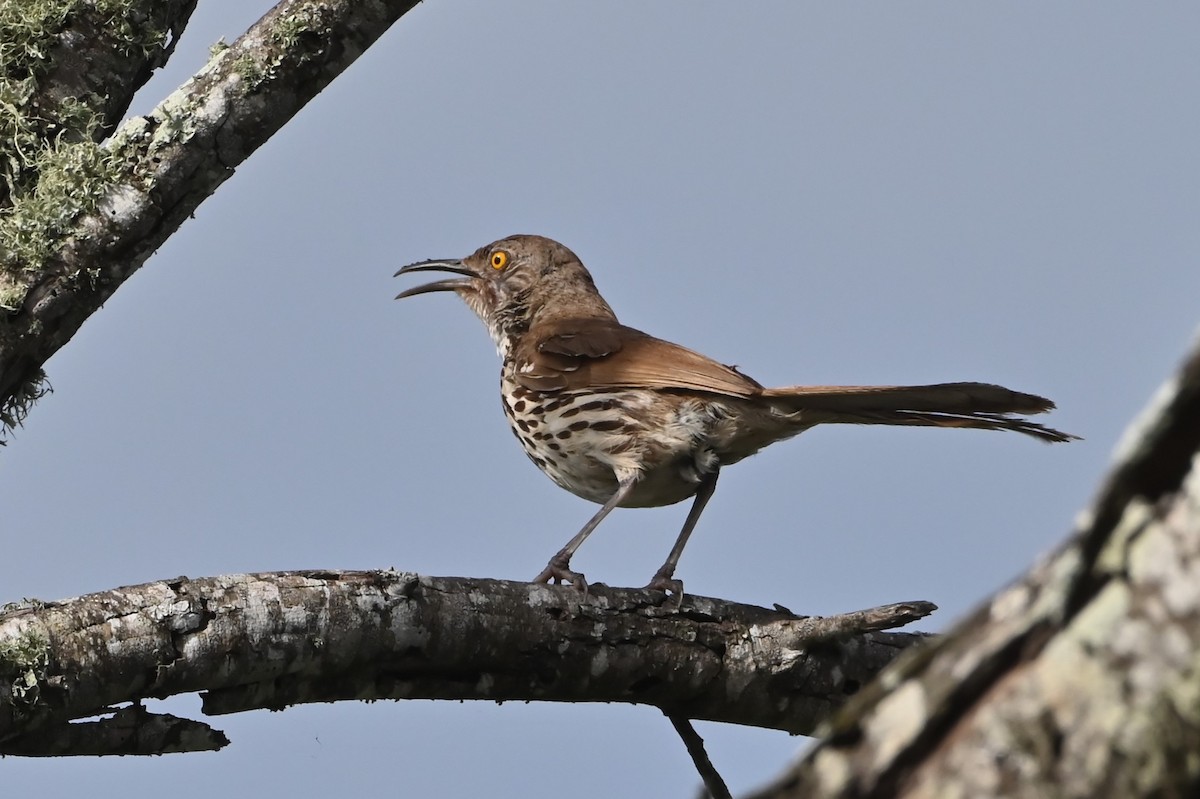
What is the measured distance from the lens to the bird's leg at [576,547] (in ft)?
15.6

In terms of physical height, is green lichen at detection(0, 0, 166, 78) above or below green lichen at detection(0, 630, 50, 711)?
above

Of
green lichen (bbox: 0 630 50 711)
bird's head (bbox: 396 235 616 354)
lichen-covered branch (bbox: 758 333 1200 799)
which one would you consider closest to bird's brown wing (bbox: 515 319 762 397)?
bird's head (bbox: 396 235 616 354)

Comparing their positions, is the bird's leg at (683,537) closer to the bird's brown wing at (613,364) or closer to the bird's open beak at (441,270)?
the bird's brown wing at (613,364)

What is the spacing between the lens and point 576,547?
5.27 m

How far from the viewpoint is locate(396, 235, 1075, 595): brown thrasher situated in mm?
5035

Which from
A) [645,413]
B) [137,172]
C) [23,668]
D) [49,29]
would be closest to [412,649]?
[23,668]

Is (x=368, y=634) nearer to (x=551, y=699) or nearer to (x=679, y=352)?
(x=551, y=699)

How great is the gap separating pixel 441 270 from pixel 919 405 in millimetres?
3426

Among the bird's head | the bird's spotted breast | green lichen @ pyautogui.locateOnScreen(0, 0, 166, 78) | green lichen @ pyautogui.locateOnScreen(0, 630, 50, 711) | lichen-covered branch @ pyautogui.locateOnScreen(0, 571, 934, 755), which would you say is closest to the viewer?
green lichen @ pyautogui.locateOnScreen(0, 630, 50, 711)

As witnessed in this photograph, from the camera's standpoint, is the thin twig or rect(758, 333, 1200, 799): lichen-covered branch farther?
the thin twig

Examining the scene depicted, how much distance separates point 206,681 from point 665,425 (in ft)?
9.08

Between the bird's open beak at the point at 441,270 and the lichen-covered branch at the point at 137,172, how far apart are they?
3379 millimetres

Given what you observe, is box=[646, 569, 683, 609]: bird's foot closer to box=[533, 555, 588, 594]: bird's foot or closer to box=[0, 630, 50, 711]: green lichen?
box=[533, 555, 588, 594]: bird's foot

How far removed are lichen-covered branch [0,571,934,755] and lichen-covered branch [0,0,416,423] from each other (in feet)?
2.85
